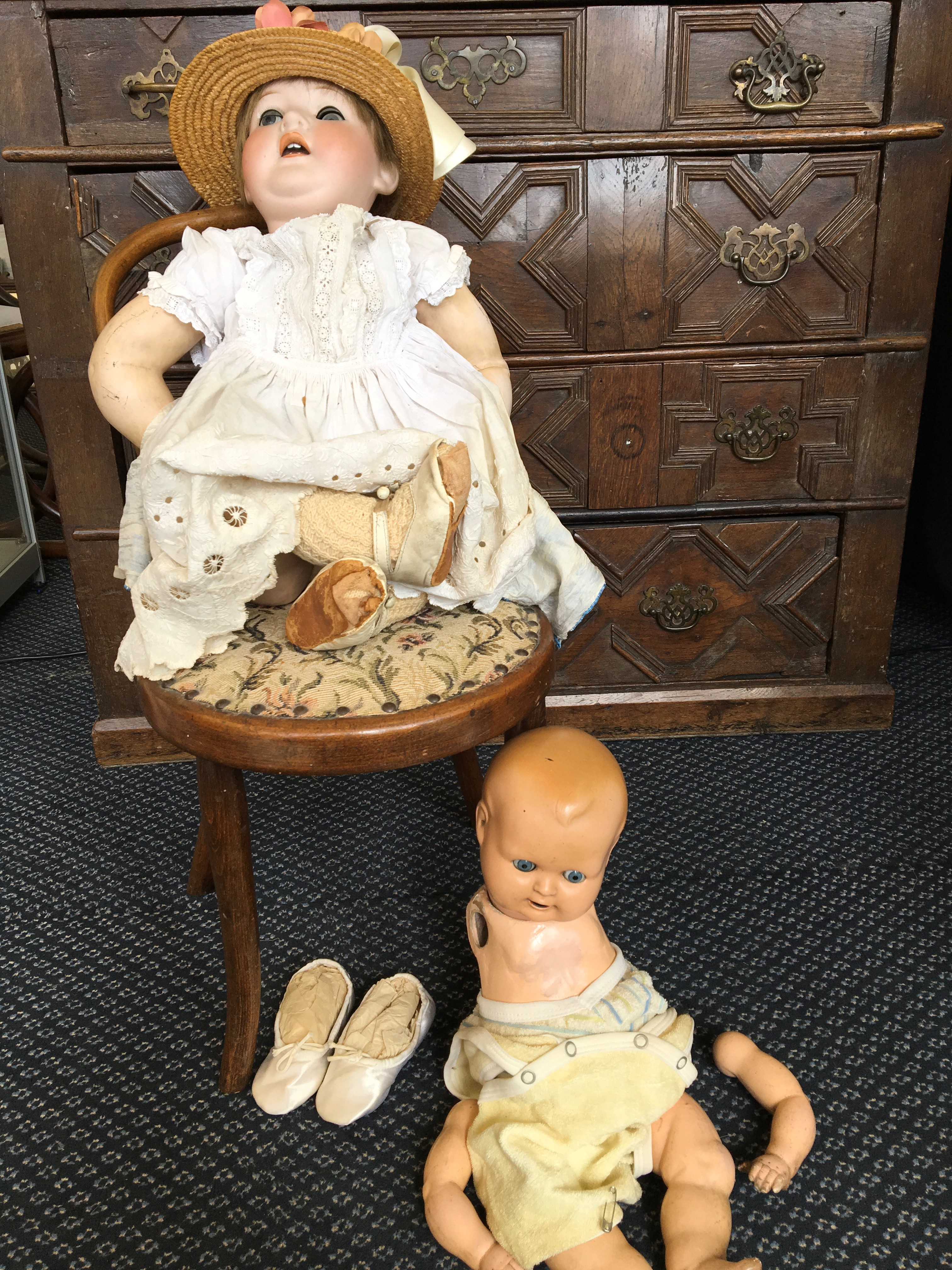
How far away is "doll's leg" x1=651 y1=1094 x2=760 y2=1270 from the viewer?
763 millimetres

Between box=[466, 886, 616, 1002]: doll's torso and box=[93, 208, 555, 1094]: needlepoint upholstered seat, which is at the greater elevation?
box=[93, 208, 555, 1094]: needlepoint upholstered seat

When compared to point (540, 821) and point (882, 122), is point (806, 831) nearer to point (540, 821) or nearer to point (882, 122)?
point (540, 821)

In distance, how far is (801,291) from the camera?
136cm

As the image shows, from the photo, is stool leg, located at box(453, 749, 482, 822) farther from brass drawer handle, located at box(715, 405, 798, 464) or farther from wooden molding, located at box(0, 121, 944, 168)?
wooden molding, located at box(0, 121, 944, 168)

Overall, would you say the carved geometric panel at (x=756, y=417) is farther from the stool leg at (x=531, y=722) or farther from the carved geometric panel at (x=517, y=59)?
the stool leg at (x=531, y=722)

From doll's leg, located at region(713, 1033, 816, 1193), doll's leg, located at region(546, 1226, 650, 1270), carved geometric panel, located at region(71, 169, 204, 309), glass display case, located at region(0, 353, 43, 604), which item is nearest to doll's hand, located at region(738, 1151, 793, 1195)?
doll's leg, located at region(713, 1033, 816, 1193)

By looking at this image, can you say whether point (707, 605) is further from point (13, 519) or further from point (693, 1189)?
point (13, 519)

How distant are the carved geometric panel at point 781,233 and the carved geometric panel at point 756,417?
0.05 m

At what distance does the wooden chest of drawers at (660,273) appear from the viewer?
4.03 ft

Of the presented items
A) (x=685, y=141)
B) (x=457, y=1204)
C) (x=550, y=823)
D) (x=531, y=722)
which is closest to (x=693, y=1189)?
(x=457, y=1204)

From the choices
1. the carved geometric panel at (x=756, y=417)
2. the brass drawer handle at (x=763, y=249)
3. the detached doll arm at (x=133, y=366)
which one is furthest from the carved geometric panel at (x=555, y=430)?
the detached doll arm at (x=133, y=366)

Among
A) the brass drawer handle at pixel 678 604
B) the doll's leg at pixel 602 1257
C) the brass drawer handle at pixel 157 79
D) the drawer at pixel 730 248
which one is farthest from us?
the brass drawer handle at pixel 678 604

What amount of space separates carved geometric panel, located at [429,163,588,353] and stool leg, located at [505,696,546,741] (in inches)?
23.0

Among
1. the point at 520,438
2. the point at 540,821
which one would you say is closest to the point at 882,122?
the point at 520,438
